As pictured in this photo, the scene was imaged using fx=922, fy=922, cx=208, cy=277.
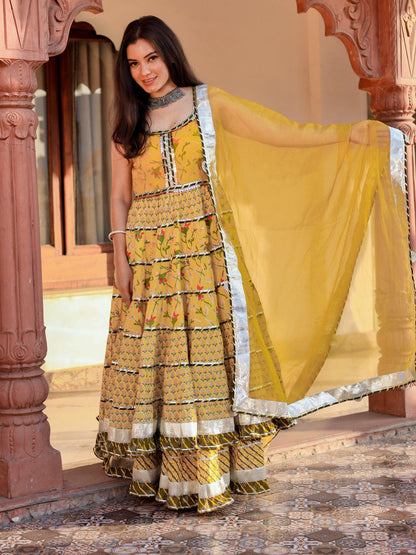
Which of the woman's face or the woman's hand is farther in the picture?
the woman's hand

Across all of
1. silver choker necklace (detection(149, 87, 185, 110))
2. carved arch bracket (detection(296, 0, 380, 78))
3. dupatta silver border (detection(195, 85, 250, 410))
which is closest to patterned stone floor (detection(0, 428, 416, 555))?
dupatta silver border (detection(195, 85, 250, 410))

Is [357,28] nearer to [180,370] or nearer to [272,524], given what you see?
[180,370]

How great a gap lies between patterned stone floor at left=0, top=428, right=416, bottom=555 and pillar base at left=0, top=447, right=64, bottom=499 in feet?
0.48

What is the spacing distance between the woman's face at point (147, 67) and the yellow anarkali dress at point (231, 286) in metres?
0.16

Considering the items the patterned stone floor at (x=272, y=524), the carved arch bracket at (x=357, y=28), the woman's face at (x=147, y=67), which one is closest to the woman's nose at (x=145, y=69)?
the woman's face at (x=147, y=67)

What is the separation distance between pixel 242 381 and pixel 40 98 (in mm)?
3611

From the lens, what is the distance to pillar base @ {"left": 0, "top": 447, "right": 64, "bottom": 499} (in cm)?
335

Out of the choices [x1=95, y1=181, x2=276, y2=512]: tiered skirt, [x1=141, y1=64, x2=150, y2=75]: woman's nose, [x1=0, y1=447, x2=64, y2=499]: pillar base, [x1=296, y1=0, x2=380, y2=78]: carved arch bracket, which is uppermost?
[x1=296, y1=0, x2=380, y2=78]: carved arch bracket

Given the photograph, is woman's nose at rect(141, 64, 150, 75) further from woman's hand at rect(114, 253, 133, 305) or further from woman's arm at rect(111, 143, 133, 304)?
woman's hand at rect(114, 253, 133, 305)

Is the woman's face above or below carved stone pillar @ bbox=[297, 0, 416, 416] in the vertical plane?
below

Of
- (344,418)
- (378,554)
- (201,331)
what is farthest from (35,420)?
(344,418)

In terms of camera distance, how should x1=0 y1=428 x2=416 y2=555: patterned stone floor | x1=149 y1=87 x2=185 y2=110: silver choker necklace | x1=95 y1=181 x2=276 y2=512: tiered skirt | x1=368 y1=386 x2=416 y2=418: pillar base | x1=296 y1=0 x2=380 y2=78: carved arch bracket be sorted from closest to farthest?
x1=0 y1=428 x2=416 y2=555: patterned stone floor
x1=95 y1=181 x2=276 y2=512: tiered skirt
x1=149 y1=87 x2=185 y2=110: silver choker necklace
x1=296 y1=0 x2=380 y2=78: carved arch bracket
x1=368 y1=386 x2=416 y2=418: pillar base

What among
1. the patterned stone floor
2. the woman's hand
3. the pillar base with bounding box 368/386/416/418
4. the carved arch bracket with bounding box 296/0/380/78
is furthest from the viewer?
the pillar base with bounding box 368/386/416/418

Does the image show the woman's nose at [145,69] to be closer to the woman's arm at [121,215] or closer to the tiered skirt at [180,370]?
the woman's arm at [121,215]
